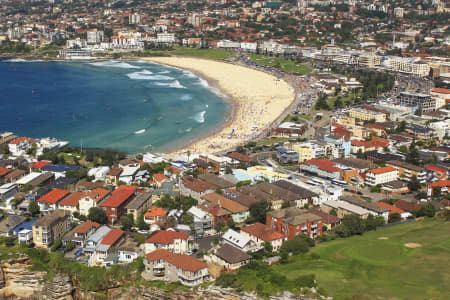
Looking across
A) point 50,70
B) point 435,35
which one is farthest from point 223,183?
point 435,35

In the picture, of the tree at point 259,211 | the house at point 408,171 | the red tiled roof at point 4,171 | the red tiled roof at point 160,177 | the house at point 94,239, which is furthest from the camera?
the house at point 408,171

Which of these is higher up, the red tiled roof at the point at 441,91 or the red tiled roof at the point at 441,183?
the red tiled roof at the point at 441,91

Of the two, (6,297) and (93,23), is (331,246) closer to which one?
(6,297)

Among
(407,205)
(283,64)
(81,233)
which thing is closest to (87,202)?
(81,233)

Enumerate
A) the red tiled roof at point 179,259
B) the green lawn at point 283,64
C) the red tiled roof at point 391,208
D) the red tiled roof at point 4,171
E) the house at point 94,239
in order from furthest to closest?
1. the green lawn at point 283,64
2. the red tiled roof at point 4,171
3. the red tiled roof at point 391,208
4. the house at point 94,239
5. the red tiled roof at point 179,259

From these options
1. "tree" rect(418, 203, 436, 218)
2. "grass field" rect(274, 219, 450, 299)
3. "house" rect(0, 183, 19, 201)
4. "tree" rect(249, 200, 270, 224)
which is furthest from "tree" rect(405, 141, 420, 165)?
"house" rect(0, 183, 19, 201)

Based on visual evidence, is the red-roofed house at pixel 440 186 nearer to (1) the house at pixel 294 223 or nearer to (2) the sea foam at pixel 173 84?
(1) the house at pixel 294 223

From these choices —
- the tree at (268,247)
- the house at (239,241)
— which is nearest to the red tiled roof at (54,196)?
the house at (239,241)
